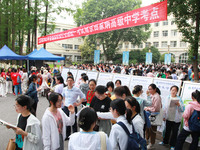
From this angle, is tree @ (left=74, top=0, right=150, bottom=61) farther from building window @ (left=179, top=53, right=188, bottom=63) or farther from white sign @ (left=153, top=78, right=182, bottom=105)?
white sign @ (left=153, top=78, right=182, bottom=105)

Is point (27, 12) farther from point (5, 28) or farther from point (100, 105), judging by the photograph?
point (100, 105)

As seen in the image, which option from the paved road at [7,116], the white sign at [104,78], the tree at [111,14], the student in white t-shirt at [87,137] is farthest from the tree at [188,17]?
the tree at [111,14]

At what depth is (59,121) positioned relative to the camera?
9.50 feet

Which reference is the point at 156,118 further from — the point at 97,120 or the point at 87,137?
the point at 87,137

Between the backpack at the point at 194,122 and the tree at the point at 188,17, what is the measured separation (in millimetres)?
5693

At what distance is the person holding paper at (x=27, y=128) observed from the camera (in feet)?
8.67

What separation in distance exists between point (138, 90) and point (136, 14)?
16.2 feet

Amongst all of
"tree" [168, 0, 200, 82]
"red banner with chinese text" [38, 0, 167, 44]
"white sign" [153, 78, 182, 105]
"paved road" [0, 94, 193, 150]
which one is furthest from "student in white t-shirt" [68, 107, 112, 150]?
"tree" [168, 0, 200, 82]

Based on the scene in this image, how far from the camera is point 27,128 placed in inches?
106

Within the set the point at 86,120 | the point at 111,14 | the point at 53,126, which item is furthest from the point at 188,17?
the point at 111,14

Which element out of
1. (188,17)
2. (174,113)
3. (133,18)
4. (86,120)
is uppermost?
(188,17)

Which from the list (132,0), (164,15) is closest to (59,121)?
(164,15)

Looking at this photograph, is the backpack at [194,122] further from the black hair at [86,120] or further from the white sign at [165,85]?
the black hair at [86,120]

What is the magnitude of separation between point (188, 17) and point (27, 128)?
8.65m
